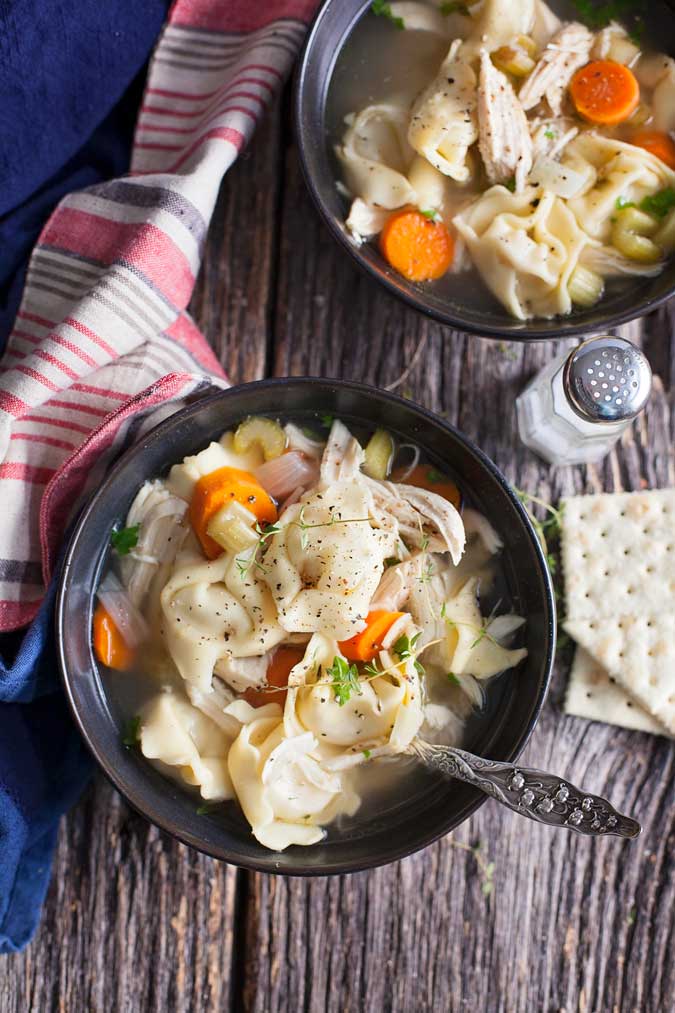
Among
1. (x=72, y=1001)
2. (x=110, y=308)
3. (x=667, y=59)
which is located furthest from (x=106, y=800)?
(x=667, y=59)

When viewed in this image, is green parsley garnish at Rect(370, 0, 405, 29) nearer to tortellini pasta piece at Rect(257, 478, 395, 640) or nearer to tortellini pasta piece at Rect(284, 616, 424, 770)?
tortellini pasta piece at Rect(257, 478, 395, 640)

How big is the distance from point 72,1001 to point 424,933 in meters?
1.10

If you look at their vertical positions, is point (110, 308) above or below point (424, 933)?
above

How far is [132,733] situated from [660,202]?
216 cm

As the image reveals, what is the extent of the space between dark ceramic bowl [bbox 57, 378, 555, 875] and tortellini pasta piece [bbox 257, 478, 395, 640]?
11.3 inches

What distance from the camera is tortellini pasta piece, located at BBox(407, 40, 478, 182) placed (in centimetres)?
274

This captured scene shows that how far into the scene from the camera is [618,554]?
9.64 feet

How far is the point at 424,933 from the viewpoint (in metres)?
2.96

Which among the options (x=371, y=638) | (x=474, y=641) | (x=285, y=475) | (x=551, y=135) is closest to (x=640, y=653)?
(x=474, y=641)

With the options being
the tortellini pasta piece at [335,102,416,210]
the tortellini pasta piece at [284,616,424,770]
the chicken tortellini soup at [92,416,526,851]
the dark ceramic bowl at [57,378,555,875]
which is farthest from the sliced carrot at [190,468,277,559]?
the tortellini pasta piece at [335,102,416,210]

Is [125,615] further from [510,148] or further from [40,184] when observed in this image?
[510,148]

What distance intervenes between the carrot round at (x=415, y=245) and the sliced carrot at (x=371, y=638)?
1014mm

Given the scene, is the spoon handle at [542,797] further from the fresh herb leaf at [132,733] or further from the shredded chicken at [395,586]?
the fresh herb leaf at [132,733]

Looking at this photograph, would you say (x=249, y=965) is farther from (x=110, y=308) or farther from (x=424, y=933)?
(x=110, y=308)
